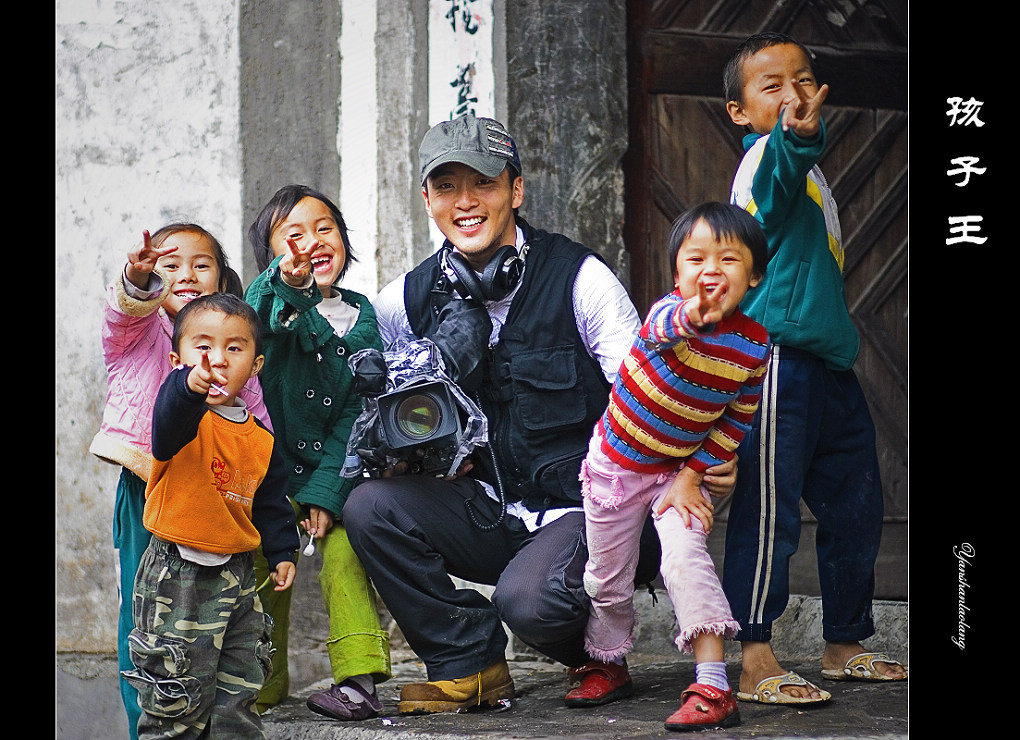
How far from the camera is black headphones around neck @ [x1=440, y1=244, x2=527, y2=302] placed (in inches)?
120

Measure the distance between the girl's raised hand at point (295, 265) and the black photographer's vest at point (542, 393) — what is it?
55 centimetres

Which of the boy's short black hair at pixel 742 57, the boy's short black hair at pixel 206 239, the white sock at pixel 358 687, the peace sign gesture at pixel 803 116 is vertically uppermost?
the boy's short black hair at pixel 742 57

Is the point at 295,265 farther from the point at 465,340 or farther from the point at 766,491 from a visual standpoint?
the point at 766,491

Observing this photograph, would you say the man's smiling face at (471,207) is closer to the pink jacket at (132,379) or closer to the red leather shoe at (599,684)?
the pink jacket at (132,379)

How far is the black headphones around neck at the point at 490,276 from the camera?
3.06m

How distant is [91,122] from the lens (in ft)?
13.1

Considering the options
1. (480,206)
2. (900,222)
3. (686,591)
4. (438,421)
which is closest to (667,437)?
(686,591)

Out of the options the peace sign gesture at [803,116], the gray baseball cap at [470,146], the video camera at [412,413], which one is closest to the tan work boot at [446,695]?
the video camera at [412,413]

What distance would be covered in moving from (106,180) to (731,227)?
242 centimetres

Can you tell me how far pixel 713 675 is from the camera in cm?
255

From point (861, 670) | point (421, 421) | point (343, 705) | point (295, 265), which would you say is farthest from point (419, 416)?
point (861, 670)

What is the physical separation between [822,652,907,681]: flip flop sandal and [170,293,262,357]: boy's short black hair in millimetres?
1741

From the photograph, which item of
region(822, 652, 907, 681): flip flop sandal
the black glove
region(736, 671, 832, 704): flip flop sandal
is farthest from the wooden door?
region(736, 671, 832, 704): flip flop sandal

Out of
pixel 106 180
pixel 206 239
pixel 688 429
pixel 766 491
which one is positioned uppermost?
pixel 106 180
